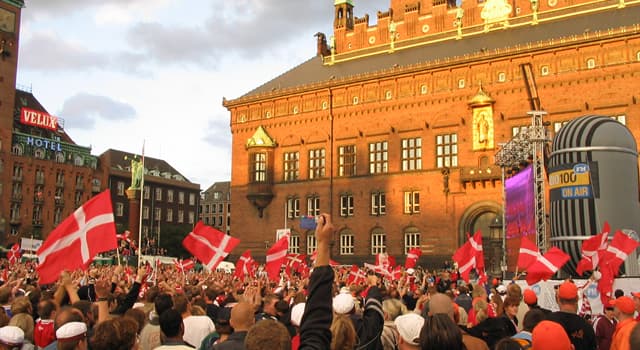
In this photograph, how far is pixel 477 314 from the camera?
8586 millimetres

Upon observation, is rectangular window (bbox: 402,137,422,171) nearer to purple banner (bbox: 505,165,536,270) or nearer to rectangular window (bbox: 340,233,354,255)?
rectangular window (bbox: 340,233,354,255)

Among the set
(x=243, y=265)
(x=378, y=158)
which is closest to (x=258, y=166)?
(x=378, y=158)

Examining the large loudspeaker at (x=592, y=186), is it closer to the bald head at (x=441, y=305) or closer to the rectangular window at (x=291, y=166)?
the bald head at (x=441, y=305)

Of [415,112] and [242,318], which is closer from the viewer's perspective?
[242,318]

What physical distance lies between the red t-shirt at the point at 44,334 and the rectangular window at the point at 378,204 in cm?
4026

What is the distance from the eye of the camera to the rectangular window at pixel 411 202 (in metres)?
45.3

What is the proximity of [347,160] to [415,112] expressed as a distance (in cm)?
689

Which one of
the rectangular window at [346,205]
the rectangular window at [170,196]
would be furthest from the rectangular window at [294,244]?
the rectangular window at [170,196]

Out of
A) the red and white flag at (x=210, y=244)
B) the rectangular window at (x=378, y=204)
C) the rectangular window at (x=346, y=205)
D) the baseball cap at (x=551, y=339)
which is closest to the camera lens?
the baseball cap at (x=551, y=339)

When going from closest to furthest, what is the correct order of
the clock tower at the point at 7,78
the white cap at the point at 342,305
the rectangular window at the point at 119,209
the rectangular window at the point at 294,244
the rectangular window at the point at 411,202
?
the white cap at the point at 342,305 → the rectangular window at the point at 411,202 → the rectangular window at the point at 294,244 → the clock tower at the point at 7,78 → the rectangular window at the point at 119,209

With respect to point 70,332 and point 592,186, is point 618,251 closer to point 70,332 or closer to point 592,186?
point 592,186

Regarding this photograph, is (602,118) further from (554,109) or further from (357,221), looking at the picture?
(357,221)

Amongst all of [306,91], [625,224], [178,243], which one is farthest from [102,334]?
[178,243]

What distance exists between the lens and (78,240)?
11367mm
